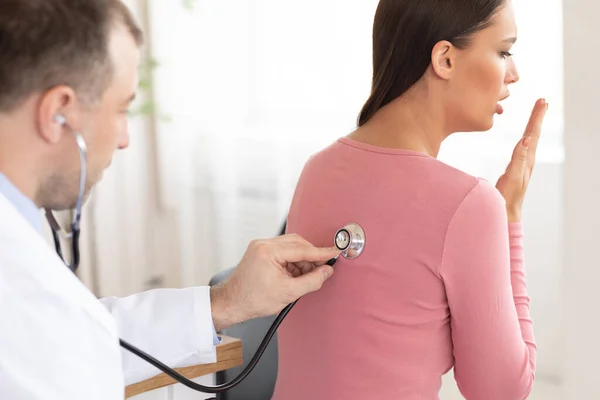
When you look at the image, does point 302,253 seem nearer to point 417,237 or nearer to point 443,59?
point 417,237

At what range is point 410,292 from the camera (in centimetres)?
117

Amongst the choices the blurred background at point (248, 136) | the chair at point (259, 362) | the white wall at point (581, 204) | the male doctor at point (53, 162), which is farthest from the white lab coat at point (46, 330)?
the blurred background at point (248, 136)

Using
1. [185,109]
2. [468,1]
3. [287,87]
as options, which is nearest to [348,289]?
[468,1]

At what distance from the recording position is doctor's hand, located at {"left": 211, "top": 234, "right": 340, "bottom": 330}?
1.21 m

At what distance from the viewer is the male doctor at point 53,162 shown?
2.90ft

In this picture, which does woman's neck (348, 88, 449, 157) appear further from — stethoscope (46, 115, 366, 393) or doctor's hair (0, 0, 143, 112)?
doctor's hair (0, 0, 143, 112)

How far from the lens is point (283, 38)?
3148mm

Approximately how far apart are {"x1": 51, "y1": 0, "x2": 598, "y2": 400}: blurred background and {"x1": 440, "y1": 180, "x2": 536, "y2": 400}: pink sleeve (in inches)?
49.7

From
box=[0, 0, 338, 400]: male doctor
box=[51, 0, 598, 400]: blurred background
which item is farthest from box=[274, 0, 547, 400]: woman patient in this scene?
box=[51, 0, 598, 400]: blurred background

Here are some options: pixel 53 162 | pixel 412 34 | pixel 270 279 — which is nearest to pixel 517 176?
pixel 412 34

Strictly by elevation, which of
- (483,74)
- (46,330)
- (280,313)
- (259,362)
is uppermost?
(483,74)

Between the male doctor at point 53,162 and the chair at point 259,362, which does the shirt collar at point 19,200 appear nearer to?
the male doctor at point 53,162

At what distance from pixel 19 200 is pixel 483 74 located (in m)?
0.68

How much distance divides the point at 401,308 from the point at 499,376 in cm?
17
